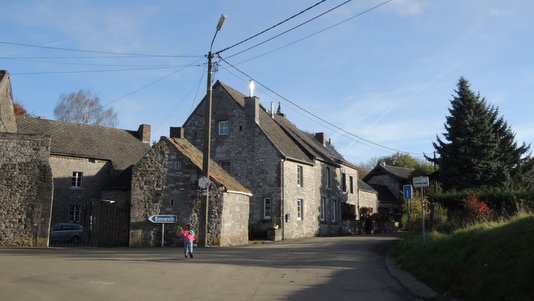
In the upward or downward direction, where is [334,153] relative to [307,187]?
upward

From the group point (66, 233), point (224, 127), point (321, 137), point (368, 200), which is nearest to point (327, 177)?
point (321, 137)

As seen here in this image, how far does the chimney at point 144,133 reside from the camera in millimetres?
45469

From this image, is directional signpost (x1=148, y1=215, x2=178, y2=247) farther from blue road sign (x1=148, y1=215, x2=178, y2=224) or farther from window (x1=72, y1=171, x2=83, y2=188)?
window (x1=72, y1=171, x2=83, y2=188)

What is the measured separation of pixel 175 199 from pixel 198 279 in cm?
1346

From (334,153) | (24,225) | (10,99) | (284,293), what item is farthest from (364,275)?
(334,153)

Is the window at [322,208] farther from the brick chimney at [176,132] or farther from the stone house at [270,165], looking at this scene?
the brick chimney at [176,132]

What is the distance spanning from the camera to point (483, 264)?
10.3m

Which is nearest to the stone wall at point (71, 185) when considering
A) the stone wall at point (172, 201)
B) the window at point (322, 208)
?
the stone wall at point (172, 201)

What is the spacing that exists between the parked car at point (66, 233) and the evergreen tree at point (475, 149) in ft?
86.1

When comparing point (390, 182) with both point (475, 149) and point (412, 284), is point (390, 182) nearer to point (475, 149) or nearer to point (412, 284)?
point (475, 149)

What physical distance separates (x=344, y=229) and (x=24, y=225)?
26140 mm

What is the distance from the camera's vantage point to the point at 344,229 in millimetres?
42875

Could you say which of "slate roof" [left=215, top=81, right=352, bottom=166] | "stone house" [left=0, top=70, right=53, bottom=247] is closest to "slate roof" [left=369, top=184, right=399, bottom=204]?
"slate roof" [left=215, top=81, right=352, bottom=166]

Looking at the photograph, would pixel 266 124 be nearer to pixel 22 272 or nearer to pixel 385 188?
pixel 22 272
